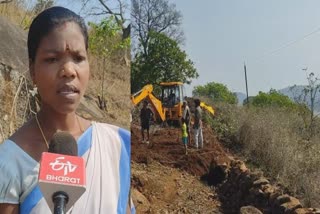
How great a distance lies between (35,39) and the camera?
0.62 meters

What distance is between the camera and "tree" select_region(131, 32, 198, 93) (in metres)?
1.45

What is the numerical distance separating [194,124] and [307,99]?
1.21m

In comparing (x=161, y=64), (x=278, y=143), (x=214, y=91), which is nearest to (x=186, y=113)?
(x=214, y=91)

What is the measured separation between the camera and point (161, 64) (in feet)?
5.42

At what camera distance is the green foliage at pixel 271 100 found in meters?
5.64

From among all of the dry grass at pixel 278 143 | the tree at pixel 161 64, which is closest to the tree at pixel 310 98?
the dry grass at pixel 278 143

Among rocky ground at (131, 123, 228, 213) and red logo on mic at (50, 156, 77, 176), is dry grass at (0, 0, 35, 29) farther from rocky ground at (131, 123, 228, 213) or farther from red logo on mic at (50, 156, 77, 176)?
rocky ground at (131, 123, 228, 213)

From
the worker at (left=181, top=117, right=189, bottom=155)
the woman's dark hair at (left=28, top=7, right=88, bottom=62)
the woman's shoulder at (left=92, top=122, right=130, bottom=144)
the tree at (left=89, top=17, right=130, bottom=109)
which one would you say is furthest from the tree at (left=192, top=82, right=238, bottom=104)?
the woman's dark hair at (left=28, top=7, right=88, bottom=62)

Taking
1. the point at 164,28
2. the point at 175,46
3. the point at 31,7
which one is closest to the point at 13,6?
the point at 31,7

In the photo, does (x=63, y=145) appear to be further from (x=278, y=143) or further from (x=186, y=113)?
(x=278, y=143)

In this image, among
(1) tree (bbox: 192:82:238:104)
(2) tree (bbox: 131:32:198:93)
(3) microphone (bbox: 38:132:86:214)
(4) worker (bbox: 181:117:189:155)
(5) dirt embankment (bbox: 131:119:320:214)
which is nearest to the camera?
(3) microphone (bbox: 38:132:86:214)

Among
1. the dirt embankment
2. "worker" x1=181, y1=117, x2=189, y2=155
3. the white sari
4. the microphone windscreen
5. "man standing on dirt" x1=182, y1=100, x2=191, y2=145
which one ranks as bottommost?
the dirt embankment

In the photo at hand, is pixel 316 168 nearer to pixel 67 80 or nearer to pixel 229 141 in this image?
pixel 229 141

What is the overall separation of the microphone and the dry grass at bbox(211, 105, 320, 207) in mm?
3061
